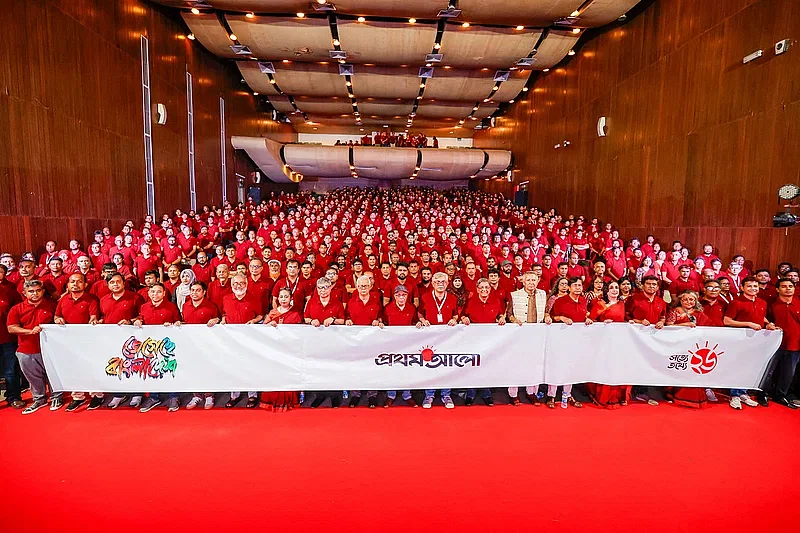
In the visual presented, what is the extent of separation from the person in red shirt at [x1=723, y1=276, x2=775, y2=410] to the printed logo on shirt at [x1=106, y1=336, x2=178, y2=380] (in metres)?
7.14

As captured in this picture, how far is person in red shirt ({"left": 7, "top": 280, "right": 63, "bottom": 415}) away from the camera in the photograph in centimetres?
498

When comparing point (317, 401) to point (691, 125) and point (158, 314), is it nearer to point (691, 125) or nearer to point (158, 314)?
point (158, 314)

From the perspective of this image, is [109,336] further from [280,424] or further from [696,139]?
[696,139]

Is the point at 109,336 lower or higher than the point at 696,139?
lower

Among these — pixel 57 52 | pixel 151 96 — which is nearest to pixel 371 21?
pixel 151 96

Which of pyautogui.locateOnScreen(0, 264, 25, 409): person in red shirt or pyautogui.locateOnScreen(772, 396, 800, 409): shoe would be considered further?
pyautogui.locateOnScreen(772, 396, 800, 409): shoe

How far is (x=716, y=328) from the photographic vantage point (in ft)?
17.2

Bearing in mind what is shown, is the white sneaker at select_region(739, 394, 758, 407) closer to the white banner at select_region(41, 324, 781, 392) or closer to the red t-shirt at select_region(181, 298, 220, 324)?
the white banner at select_region(41, 324, 781, 392)

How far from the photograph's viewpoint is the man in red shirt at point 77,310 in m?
5.08

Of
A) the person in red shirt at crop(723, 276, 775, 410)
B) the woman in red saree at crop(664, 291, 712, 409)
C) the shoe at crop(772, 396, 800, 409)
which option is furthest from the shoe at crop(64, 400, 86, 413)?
the shoe at crop(772, 396, 800, 409)

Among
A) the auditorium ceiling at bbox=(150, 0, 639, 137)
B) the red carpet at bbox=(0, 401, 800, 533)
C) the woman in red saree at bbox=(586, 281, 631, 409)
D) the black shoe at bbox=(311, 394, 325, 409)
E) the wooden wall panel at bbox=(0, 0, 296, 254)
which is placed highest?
the auditorium ceiling at bbox=(150, 0, 639, 137)

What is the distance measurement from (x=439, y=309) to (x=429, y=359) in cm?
72

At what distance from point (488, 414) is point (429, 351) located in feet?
3.42

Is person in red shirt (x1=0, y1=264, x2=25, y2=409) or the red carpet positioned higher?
person in red shirt (x1=0, y1=264, x2=25, y2=409)
